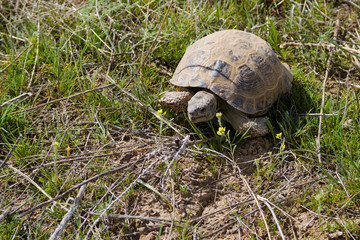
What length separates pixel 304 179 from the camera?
2805 millimetres

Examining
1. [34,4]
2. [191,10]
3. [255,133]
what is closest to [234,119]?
[255,133]

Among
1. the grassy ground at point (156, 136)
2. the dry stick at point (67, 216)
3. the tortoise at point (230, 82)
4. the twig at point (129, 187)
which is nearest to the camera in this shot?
the dry stick at point (67, 216)

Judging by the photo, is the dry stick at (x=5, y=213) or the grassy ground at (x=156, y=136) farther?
the grassy ground at (x=156, y=136)

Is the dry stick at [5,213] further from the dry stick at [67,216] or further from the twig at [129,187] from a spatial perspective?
the twig at [129,187]

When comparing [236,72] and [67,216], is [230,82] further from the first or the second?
[67,216]

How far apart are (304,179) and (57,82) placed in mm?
2269

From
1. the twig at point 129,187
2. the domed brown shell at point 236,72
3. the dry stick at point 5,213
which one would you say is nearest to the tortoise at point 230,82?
the domed brown shell at point 236,72

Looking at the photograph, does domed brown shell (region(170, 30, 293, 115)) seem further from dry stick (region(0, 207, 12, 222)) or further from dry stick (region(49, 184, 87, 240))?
dry stick (region(0, 207, 12, 222))

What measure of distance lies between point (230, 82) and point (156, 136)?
73 cm

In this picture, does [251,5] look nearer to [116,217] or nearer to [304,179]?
[304,179]

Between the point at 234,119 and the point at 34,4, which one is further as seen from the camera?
the point at 34,4

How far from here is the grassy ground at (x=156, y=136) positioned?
8.38 ft

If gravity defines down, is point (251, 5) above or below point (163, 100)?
above

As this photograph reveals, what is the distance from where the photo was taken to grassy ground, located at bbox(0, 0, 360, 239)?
2555 mm
